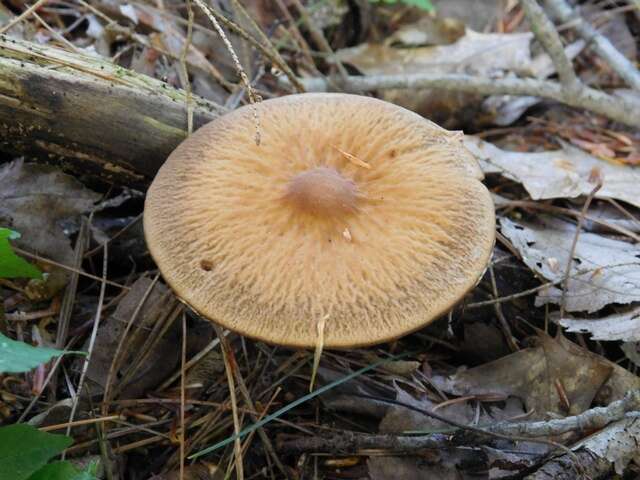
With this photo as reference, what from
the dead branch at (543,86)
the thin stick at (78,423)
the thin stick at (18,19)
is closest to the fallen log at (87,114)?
the thin stick at (18,19)

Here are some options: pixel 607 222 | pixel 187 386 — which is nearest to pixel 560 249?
pixel 607 222

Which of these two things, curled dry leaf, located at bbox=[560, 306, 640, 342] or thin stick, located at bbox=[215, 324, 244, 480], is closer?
thin stick, located at bbox=[215, 324, 244, 480]

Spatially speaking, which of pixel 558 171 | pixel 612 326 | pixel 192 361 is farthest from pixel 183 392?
pixel 558 171

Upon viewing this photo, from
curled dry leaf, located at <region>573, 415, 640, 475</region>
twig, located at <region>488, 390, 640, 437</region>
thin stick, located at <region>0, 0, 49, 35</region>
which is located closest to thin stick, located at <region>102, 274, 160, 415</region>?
thin stick, located at <region>0, 0, 49, 35</region>

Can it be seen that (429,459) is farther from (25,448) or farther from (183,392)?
(25,448)

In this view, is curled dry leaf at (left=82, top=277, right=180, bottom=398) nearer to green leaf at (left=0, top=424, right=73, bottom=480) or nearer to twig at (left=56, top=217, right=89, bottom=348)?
twig at (left=56, top=217, right=89, bottom=348)

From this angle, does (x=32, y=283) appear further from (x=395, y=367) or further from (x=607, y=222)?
(x=607, y=222)
